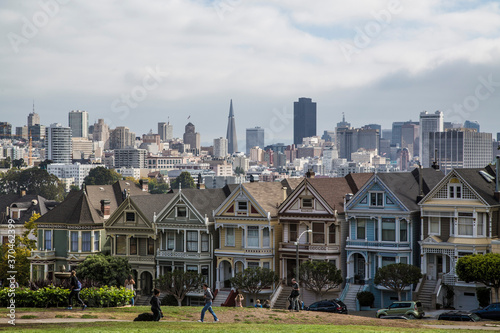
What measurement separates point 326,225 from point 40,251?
25.7m

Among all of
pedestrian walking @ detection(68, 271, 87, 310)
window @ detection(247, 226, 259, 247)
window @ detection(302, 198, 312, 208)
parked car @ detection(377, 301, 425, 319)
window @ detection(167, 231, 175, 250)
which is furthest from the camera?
window @ detection(167, 231, 175, 250)

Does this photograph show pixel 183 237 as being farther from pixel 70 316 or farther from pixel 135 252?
pixel 70 316

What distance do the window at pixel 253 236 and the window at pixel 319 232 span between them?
460 cm

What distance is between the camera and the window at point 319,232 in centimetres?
6600

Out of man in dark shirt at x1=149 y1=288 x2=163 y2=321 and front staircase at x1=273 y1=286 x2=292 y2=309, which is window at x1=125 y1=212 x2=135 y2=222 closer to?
front staircase at x1=273 y1=286 x2=292 y2=309

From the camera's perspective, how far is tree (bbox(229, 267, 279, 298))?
64.8 metres

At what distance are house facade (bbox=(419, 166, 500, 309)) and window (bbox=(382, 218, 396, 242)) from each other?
2.11 meters

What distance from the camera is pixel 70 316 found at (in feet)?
140

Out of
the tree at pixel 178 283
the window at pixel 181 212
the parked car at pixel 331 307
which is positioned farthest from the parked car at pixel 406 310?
the window at pixel 181 212

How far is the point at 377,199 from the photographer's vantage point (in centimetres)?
6406

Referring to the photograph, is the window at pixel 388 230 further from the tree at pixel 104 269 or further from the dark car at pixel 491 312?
the tree at pixel 104 269

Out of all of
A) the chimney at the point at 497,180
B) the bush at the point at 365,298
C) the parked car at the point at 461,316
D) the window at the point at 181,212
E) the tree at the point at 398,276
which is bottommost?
the bush at the point at 365,298

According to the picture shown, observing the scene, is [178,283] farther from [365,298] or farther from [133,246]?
[365,298]

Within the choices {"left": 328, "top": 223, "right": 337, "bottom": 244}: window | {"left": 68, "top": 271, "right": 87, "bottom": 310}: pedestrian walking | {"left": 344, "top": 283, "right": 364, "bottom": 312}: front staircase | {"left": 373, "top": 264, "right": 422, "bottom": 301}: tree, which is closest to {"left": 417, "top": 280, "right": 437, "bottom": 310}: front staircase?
{"left": 373, "top": 264, "right": 422, "bottom": 301}: tree
